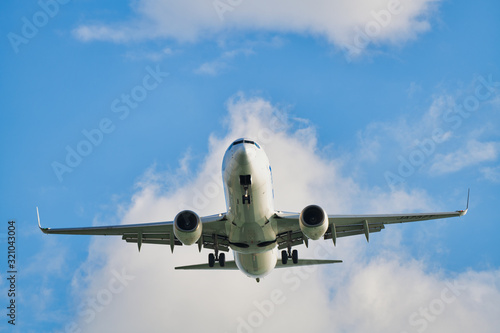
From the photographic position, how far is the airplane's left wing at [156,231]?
3164 cm

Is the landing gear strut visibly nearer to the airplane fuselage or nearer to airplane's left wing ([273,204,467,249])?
the airplane fuselage

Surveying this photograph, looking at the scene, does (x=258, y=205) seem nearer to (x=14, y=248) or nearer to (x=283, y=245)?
(x=283, y=245)

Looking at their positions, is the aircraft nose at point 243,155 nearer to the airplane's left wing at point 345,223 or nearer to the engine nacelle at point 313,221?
the engine nacelle at point 313,221

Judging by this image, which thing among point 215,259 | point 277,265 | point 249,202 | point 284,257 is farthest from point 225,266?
point 249,202

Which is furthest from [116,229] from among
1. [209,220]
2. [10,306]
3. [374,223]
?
[374,223]

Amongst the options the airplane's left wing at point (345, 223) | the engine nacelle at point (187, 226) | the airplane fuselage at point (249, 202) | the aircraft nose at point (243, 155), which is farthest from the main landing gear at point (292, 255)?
the aircraft nose at point (243, 155)

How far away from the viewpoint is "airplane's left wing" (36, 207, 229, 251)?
104 ft

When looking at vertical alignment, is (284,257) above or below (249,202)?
below

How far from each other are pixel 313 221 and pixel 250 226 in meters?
3.07

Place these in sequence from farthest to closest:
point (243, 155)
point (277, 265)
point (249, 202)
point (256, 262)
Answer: point (277, 265)
point (256, 262)
point (249, 202)
point (243, 155)

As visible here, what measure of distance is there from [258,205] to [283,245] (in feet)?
23.6

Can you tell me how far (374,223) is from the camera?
33625mm

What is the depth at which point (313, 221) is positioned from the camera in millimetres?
28969

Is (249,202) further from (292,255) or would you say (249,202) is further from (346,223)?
(292,255)
